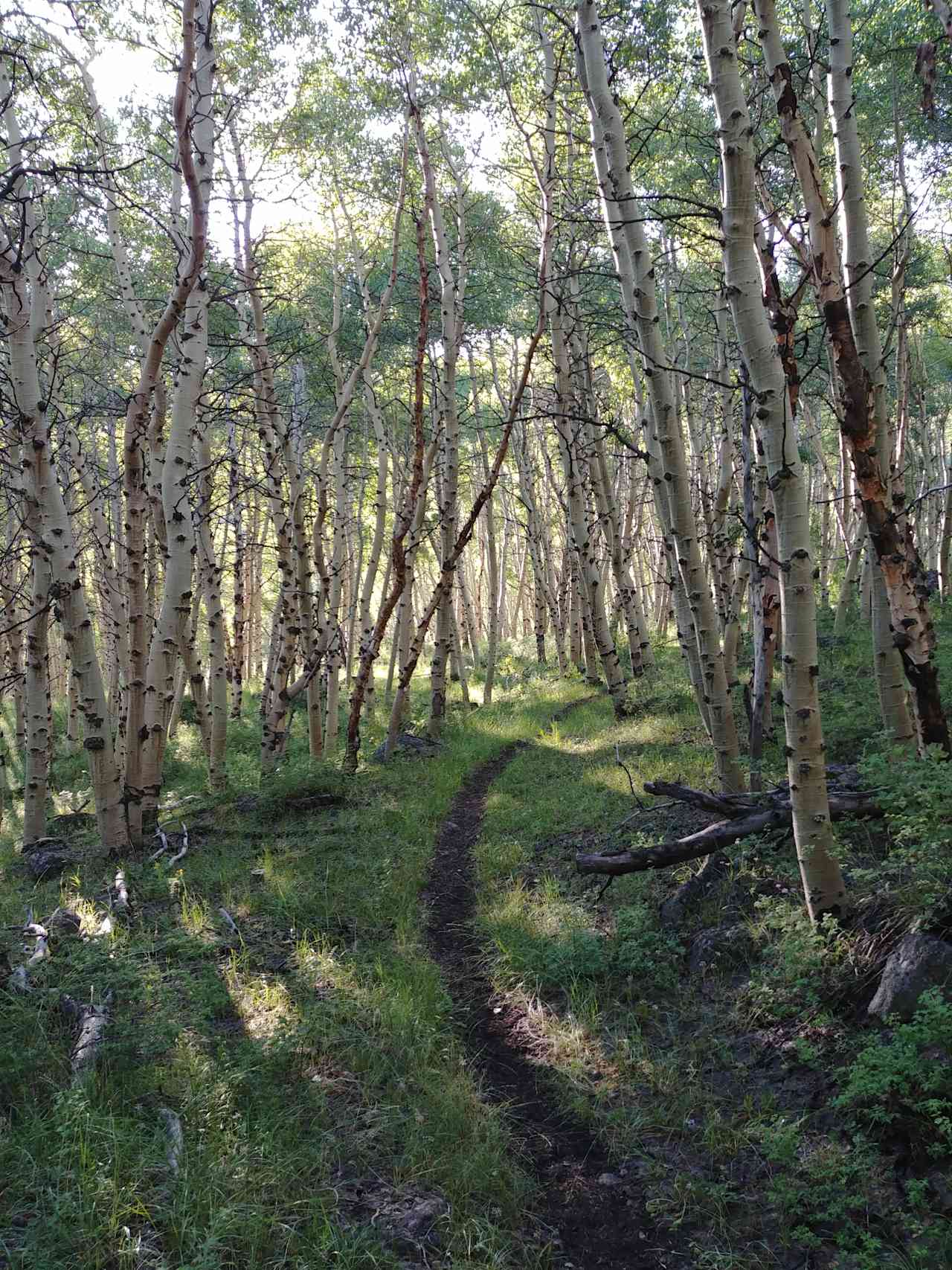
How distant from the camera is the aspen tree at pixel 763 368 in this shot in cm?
401

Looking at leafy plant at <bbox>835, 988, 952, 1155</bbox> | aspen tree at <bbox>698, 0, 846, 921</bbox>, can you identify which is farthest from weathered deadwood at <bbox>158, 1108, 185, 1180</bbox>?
aspen tree at <bbox>698, 0, 846, 921</bbox>

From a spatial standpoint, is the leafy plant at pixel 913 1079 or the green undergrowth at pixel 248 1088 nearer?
the green undergrowth at pixel 248 1088

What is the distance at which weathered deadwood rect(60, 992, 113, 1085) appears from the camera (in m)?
3.54

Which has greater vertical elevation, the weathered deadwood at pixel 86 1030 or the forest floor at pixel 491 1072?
the weathered deadwood at pixel 86 1030

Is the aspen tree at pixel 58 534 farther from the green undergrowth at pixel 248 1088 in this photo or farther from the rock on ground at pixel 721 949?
the rock on ground at pixel 721 949

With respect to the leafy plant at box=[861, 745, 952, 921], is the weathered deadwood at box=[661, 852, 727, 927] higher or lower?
lower

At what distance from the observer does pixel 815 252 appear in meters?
4.88

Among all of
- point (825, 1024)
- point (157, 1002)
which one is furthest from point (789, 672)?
point (157, 1002)

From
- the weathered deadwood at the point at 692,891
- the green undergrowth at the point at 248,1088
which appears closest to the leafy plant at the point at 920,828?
the weathered deadwood at the point at 692,891

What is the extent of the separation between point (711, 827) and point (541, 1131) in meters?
2.38

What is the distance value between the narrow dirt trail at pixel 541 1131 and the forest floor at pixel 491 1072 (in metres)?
0.01


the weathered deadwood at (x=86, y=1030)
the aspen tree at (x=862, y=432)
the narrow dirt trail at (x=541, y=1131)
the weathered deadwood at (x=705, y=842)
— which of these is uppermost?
the aspen tree at (x=862, y=432)

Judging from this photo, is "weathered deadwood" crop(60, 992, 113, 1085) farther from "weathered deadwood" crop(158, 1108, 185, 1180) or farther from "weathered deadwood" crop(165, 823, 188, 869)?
"weathered deadwood" crop(165, 823, 188, 869)

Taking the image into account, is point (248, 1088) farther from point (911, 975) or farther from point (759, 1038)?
point (911, 975)
